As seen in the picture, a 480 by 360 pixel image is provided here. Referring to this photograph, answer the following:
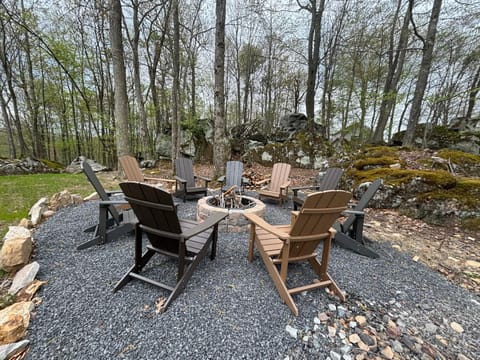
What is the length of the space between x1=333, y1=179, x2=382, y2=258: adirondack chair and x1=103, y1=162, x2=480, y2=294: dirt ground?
55cm

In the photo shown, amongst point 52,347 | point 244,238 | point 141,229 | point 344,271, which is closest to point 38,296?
point 52,347

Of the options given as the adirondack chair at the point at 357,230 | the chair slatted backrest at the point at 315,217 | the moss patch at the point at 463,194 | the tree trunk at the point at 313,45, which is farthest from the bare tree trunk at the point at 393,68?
the chair slatted backrest at the point at 315,217

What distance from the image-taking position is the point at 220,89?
4945mm

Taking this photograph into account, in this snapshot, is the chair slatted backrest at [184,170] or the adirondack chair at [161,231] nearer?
the adirondack chair at [161,231]

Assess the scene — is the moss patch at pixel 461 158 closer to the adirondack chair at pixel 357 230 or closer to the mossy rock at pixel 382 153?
the mossy rock at pixel 382 153

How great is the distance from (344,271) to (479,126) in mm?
10536

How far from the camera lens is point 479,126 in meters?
7.64

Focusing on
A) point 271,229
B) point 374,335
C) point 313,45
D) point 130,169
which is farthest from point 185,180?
point 313,45

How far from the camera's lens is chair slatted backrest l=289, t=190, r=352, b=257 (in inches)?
55.9

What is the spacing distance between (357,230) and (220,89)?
4.33 m

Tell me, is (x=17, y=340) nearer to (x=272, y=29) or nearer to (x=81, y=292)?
(x=81, y=292)

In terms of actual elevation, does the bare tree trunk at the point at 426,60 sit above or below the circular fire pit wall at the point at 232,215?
above

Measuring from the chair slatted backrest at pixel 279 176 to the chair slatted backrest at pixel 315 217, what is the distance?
2586 mm

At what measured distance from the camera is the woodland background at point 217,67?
20.9ft
